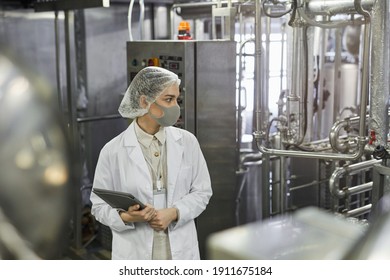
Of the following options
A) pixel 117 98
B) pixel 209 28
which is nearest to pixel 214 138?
pixel 117 98

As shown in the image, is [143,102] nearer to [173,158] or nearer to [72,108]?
[173,158]

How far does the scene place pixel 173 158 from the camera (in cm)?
171

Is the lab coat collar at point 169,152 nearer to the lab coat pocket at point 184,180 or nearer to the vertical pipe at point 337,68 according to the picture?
the lab coat pocket at point 184,180

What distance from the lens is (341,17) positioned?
295cm

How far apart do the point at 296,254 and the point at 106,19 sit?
174 cm

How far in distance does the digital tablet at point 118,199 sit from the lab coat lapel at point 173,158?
4.8 inches

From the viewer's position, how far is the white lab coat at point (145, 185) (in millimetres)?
1681

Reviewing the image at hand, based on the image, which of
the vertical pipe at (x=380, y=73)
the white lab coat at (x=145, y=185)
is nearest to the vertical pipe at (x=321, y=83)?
the vertical pipe at (x=380, y=73)

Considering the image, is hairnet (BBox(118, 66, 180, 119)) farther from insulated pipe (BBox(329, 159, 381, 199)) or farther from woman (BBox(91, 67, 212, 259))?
insulated pipe (BBox(329, 159, 381, 199))

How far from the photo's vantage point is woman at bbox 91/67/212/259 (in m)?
1.68

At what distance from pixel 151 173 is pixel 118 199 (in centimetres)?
15

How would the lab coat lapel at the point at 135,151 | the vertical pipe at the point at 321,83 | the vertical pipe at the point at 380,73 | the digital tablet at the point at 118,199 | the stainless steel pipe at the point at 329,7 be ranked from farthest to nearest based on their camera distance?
the vertical pipe at the point at 321,83
the stainless steel pipe at the point at 329,7
the vertical pipe at the point at 380,73
the lab coat lapel at the point at 135,151
the digital tablet at the point at 118,199

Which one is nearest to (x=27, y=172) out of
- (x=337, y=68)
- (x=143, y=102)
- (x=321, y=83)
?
(x=143, y=102)
